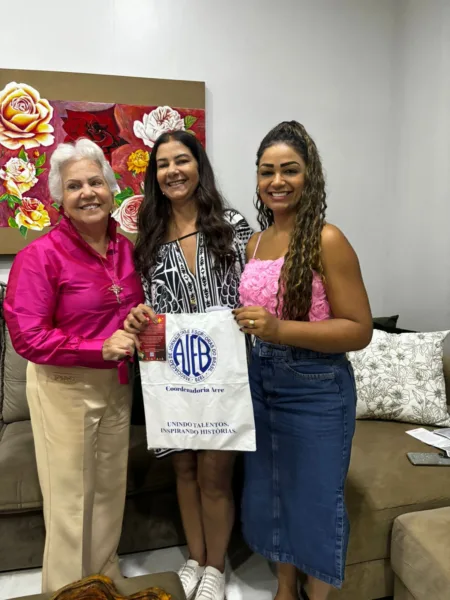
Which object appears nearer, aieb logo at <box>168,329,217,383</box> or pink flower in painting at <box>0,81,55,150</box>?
aieb logo at <box>168,329,217,383</box>

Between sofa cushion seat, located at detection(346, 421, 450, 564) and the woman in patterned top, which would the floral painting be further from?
sofa cushion seat, located at detection(346, 421, 450, 564)

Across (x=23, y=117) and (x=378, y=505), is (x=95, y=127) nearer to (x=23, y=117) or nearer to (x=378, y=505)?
(x=23, y=117)

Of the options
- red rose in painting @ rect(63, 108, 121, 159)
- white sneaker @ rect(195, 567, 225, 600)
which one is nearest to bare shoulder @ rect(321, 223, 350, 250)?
white sneaker @ rect(195, 567, 225, 600)

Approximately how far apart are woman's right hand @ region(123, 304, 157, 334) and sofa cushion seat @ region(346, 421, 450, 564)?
0.89m

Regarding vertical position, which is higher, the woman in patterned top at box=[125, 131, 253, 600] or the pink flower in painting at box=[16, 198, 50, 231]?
the pink flower in painting at box=[16, 198, 50, 231]

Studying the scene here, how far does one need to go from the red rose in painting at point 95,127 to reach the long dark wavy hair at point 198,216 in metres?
0.91

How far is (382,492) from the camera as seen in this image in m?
1.55

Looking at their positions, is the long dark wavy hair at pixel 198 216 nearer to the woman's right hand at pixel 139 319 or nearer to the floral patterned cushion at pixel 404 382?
the woman's right hand at pixel 139 319

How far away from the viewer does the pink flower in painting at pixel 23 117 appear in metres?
2.17

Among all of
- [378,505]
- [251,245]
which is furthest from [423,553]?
[251,245]

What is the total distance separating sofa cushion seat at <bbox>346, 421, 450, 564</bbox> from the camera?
1.49m

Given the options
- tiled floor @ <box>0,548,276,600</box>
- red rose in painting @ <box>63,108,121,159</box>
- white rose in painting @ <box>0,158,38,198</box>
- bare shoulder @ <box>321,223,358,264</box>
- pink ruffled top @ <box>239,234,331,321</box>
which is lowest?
tiled floor @ <box>0,548,276,600</box>

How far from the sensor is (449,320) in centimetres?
231

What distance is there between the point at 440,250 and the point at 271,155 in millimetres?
1474
